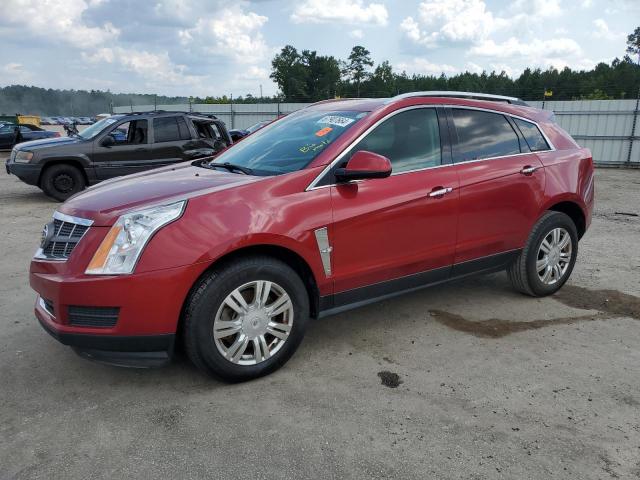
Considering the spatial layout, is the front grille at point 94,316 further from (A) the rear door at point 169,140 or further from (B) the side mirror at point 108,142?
(B) the side mirror at point 108,142

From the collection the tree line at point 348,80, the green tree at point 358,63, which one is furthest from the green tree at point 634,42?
the green tree at point 358,63

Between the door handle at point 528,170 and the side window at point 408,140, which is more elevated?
the side window at point 408,140

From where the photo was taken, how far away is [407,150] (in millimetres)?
3830

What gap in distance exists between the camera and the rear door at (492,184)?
Result: 4074mm

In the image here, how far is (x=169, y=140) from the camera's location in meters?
10.6

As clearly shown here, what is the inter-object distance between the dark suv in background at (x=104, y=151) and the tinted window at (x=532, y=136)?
675cm

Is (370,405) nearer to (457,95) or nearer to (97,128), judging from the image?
(457,95)

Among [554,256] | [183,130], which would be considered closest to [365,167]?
[554,256]

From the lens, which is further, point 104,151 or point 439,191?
point 104,151

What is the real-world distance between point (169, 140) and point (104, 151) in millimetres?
1251

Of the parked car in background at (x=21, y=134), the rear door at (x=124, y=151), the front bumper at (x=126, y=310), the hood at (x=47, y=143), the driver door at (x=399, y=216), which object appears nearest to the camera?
the front bumper at (x=126, y=310)

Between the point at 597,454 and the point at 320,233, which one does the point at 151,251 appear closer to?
the point at 320,233

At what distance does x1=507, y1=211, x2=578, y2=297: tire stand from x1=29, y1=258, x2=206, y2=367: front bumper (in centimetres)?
296

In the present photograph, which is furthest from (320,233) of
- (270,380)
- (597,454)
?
(597,454)
